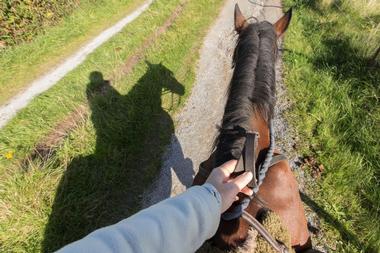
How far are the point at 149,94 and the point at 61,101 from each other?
5.27ft

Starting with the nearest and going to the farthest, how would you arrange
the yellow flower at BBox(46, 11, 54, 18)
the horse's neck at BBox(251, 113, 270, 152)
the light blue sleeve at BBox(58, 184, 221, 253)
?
the light blue sleeve at BBox(58, 184, 221, 253) < the horse's neck at BBox(251, 113, 270, 152) < the yellow flower at BBox(46, 11, 54, 18)

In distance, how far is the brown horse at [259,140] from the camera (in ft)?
6.92

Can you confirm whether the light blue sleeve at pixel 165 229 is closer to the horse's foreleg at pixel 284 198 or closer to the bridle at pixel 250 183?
the bridle at pixel 250 183

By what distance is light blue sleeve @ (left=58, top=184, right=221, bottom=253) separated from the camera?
1.12 meters

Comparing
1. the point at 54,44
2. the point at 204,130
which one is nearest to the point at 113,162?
the point at 204,130

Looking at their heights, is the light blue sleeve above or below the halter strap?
above

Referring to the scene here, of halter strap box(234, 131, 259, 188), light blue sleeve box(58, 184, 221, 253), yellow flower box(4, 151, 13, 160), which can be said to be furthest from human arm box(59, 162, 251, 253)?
yellow flower box(4, 151, 13, 160)

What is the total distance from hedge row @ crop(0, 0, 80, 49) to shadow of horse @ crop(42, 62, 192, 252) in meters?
2.34

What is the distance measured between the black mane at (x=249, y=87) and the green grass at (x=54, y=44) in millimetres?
4793

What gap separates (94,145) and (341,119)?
172 inches

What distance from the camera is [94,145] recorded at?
4.64 meters

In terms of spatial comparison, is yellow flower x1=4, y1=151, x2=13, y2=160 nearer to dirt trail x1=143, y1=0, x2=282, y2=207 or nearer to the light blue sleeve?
dirt trail x1=143, y1=0, x2=282, y2=207

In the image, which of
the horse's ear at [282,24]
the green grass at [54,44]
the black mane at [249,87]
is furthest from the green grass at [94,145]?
the horse's ear at [282,24]

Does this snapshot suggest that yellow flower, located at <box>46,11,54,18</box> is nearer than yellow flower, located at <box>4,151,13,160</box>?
No
